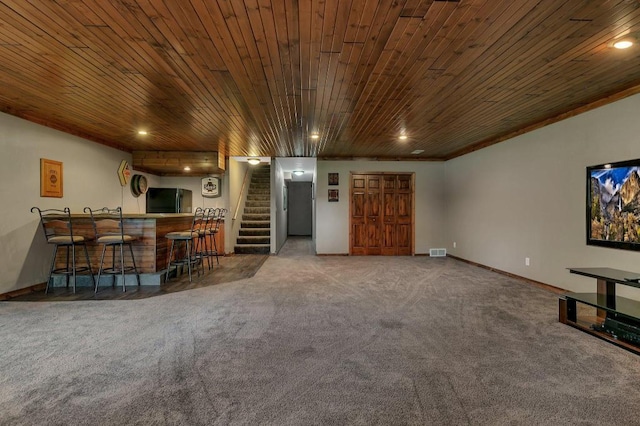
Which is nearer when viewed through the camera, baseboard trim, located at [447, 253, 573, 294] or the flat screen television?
the flat screen television

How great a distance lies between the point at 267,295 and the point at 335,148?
3747mm

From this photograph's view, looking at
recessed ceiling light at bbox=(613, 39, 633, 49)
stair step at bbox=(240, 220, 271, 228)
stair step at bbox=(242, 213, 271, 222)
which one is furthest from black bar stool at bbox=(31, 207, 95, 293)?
recessed ceiling light at bbox=(613, 39, 633, 49)

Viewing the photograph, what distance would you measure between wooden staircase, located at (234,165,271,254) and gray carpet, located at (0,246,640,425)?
409 centimetres

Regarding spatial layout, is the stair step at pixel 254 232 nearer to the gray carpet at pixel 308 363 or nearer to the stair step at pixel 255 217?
the stair step at pixel 255 217

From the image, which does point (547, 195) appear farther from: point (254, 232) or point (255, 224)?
point (255, 224)

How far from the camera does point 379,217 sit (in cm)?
790

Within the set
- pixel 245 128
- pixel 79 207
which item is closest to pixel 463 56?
pixel 245 128

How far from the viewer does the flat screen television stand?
3373mm

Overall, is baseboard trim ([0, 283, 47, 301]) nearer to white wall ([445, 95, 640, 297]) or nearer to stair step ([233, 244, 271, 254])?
stair step ([233, 244, 271, 254])

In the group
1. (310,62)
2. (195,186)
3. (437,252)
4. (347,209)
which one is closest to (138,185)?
(195,186)

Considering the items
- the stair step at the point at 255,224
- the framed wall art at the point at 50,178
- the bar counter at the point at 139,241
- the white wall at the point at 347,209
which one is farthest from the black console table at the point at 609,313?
the stair step at the point at 255,224

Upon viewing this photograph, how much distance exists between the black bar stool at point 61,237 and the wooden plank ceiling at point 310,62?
1384 millimetres

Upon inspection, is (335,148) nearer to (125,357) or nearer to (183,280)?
(183,280)

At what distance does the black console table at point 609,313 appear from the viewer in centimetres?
260
